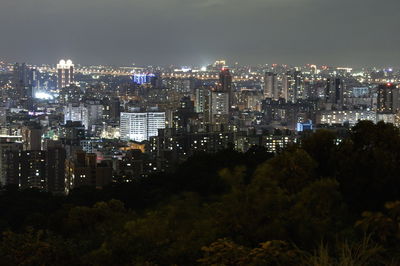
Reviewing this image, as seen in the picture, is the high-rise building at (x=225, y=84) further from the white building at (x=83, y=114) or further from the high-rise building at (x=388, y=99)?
the high-rise building at (x=388, y=99)

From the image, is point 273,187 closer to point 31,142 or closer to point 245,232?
point 245,232

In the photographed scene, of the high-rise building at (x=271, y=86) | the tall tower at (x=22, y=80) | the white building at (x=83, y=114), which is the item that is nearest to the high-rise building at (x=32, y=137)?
the white building at (x=83, y=114)

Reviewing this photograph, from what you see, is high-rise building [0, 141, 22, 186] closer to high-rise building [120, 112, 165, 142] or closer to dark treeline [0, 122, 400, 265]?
high-rise building [120, 112, 165, 142]

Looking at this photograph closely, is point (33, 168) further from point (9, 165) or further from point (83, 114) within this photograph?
point (83, 114)

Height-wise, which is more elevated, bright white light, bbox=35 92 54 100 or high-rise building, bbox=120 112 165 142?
bright white light, bbox=35 92 54 100

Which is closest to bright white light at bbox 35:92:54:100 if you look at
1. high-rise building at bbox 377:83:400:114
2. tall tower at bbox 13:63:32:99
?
tall tower at bbox 13:63:32:99

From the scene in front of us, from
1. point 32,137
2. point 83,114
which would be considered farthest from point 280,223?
point 83,114
